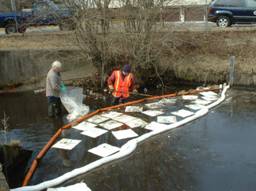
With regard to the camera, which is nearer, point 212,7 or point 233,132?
point 233,132

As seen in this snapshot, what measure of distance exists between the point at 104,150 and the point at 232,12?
13.5 m

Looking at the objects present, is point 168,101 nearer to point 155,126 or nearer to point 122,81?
point 122,81

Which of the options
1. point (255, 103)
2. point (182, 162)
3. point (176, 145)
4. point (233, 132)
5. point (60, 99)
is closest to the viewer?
point (182, 162)

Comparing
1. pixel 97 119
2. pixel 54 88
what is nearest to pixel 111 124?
pixel 97 119

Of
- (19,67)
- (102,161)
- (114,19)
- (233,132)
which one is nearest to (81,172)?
(102,161)

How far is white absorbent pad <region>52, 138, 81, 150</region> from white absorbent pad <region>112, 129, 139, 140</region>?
2.97 ft

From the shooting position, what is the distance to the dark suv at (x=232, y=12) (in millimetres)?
18828

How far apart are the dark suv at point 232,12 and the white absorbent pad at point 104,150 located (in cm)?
1297

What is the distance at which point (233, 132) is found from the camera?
918cm

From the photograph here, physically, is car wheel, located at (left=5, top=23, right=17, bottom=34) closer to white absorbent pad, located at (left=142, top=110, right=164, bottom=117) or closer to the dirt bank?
the dirt bank

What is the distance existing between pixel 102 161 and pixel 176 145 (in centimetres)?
187

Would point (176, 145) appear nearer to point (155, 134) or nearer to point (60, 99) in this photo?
point (155, 134)

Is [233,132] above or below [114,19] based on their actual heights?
below

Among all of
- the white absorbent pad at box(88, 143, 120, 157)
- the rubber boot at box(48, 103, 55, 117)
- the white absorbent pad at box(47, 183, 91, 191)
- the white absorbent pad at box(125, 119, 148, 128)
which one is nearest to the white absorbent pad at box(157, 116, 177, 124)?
the white absorbent pad at box(125, 119, 148, 128)
